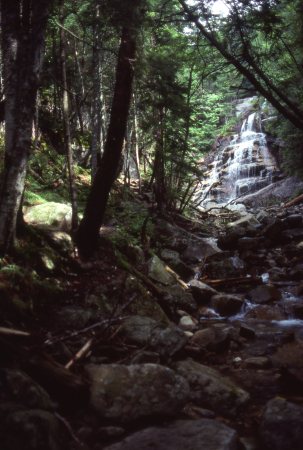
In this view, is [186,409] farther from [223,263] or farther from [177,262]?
[223,263]

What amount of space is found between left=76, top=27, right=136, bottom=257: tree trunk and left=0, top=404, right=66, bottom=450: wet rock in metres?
4.77

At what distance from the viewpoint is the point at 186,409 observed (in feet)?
14.1

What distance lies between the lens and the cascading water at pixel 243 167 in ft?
96.4

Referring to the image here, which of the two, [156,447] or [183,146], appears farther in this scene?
[183,146]

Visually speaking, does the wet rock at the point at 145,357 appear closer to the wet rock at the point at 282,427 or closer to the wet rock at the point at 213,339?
the wet rock at the point at 282,427

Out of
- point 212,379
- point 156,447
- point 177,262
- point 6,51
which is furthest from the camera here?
point 177,262

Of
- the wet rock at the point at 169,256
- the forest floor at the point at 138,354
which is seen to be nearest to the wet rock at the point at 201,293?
the forest floor at the point at 138,354

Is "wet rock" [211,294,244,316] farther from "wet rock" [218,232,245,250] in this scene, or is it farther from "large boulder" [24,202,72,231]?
"wet rock" [218,232,245,250]

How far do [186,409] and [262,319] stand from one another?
474 cm

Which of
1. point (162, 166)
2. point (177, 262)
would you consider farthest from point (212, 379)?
point (162, 166)

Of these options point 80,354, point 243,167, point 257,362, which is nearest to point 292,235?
point 257,362

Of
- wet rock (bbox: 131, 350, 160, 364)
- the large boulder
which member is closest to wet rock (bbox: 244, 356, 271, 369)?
wet rock (bbox: 131, 350, 160, 364)

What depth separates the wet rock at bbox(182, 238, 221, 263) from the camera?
1290 centimetres

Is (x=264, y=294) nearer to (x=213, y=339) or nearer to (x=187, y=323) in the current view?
(x=187, y=323)
